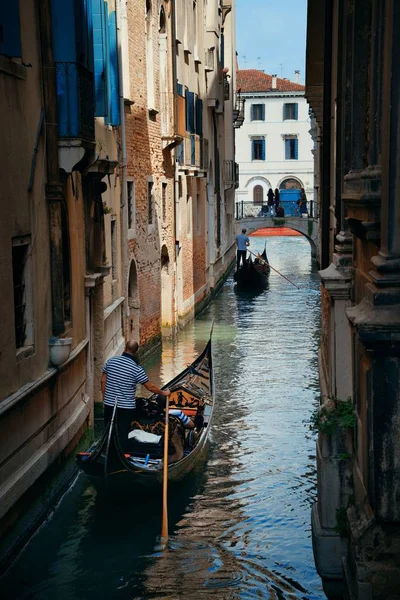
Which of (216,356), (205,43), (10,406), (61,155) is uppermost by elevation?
(205,43)

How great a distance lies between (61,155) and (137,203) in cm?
605

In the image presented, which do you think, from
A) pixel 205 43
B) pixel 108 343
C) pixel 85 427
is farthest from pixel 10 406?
pixel 205 43

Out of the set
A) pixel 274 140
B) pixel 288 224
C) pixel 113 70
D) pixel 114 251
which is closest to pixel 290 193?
pixel 274 140

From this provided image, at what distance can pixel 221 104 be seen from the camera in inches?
1089

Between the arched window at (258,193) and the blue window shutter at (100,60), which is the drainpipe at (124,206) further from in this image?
the arched window at (258,193)

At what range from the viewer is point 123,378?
838 centimetres

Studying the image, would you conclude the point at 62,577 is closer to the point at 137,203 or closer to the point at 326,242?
the point at 326,242

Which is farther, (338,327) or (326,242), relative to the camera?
(326,242)

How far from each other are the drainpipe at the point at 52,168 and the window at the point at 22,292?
725mm

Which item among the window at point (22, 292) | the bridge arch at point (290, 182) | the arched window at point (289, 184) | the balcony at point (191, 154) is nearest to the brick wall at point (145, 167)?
the balcony at point (191, 154)

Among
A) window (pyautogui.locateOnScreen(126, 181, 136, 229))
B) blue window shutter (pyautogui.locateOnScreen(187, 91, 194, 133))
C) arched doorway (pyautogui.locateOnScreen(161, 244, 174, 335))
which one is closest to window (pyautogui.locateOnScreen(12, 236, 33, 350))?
window (pyautogui.locateOnScreen(126, 181, 136, 229))

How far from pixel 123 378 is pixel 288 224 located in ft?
93.3

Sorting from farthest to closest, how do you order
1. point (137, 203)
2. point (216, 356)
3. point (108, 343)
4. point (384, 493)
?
point (216, 356) < point (137, 203) < point (108, 343) < point (384, 493)

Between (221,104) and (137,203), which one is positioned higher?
(221,104)
